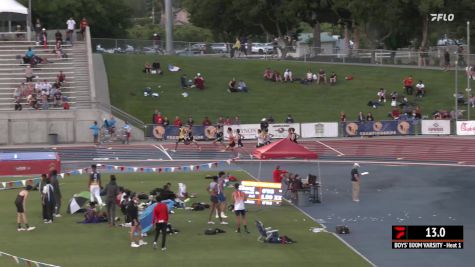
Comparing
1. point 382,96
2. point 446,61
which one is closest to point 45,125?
point 382,96

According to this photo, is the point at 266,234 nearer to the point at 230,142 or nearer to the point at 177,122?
the point at 230,142

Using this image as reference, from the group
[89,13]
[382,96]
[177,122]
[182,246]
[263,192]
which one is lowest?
[182,246]

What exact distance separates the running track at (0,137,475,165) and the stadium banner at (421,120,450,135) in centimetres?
132

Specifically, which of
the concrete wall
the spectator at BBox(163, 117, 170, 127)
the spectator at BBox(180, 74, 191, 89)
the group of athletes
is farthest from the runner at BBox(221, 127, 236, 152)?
the spectator at BBox(180, 74, 191, 89)

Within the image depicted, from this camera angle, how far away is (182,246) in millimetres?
27484

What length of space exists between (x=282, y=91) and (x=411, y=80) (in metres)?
8.55

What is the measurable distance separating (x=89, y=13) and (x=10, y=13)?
23137 millimetres

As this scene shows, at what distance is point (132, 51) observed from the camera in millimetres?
73188

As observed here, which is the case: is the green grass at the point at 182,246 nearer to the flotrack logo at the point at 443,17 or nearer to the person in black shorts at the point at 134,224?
the person in black shorts at the point at 134,224

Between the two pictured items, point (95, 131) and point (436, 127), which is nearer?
point (95, 131)

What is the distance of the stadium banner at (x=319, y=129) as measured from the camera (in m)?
Answer: 58.2

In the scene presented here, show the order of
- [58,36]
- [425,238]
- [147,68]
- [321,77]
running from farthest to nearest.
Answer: [147,68] < [321,77] < [58,36] < [425,238]

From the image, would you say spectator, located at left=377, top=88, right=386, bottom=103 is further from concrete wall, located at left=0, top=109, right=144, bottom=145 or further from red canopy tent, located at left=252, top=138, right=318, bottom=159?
red canopy tent, located at left=252, top=138, right=318, bottom=159

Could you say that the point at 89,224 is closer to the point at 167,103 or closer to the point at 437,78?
the point at 167,103
